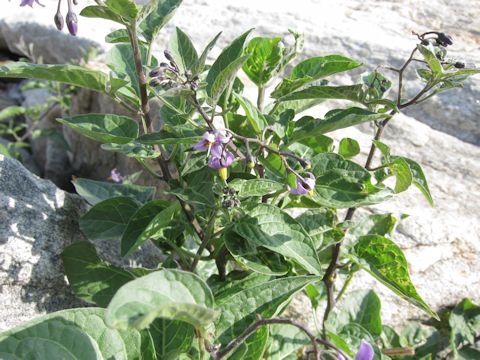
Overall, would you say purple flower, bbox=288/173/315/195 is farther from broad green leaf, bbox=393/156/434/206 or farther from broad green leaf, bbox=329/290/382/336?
broad green leaf, bbox=329/290/382/336

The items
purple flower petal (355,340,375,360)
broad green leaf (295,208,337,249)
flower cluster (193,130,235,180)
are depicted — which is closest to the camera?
purple flower petal (355,340,375,360)

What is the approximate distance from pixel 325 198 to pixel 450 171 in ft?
4.99

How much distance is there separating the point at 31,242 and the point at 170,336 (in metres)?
0.65

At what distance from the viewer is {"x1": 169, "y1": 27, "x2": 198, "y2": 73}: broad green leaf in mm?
1845

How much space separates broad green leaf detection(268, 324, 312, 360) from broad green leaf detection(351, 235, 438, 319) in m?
0.30

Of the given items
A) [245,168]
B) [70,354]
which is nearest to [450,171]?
[245,168]

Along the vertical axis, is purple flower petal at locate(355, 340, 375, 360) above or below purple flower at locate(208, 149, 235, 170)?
below

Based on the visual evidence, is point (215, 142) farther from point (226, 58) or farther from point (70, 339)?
point (70, 339)

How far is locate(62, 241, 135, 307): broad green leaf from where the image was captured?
1879mm

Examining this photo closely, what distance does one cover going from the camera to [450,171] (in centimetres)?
303

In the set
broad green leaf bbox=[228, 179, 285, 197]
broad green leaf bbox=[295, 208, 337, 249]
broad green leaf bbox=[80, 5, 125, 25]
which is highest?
broad green leaf bbox=[80, 5, 125, 25]

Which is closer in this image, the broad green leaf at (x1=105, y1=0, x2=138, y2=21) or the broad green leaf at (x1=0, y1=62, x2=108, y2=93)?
the broad green leaf at (x1=105, y1=0, x2=138, y2=21)

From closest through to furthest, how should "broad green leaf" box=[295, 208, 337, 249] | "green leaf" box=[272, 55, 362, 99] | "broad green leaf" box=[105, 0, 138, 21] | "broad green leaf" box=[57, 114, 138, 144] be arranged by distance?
"broad green leaf" box=[105, 0, 138, 21] → "broad green leaf" box=[57, 114, 138, 144] → "green leaf" box=[272, 55, 362, 99] → "broad green leaf" box=[295, 208, 337, 249]

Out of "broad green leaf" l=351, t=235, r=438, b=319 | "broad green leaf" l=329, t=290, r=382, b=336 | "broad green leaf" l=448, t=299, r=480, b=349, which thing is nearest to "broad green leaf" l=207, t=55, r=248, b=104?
"broad green leaf" l=351, t=235, r=438, b=319
